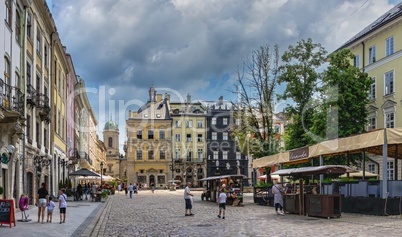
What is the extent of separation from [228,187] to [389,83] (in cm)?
1859

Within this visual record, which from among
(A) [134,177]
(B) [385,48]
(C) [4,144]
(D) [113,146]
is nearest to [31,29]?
(C) [4,144]

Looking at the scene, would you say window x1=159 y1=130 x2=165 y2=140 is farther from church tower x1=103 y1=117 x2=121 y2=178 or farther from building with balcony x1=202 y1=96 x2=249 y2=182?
church tower x1=103 y1=117 x2=121 y2=178

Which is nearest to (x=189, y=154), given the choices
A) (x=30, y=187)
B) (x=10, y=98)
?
(x=30, y=187)

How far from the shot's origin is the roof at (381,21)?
44.5 meters

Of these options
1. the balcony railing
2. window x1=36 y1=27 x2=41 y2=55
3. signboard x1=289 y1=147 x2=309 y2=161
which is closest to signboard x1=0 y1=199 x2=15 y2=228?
the balcony railing

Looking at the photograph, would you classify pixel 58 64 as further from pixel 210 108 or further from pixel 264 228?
pixel 210 108

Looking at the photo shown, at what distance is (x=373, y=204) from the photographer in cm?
2323

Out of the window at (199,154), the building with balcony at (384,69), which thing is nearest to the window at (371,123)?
the building with balcony at (384,69)

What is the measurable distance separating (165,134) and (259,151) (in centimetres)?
6325

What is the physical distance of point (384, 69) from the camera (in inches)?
1843

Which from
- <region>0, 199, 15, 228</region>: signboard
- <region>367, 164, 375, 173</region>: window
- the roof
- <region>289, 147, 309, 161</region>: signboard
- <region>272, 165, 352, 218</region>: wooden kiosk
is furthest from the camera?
<region>367, 164, 375, 173</region>: window

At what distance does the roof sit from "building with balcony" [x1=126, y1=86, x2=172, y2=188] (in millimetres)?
57445

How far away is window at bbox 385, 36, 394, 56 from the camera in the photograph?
45531 millimetres

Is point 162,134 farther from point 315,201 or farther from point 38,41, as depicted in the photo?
point 315,201
